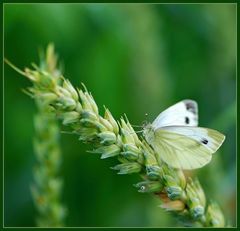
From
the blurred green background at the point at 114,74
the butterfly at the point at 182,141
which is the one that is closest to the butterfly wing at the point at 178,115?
the butterfly at the point at 182,141

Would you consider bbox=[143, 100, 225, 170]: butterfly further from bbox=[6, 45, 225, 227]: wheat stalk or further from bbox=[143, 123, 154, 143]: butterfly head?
bbox=[6, 45, 225, 227]: wheat stalk

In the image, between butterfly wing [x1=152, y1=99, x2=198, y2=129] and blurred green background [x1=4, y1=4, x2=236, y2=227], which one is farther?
blurred green background [x1=4, y1=4, x2=236, y2=227]

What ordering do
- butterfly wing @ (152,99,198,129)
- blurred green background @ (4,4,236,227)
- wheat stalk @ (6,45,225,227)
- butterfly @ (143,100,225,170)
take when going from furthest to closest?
blurred green background @ (4,4,236,227), butterfly wing @ (152,99,198,129), butterfly @ (143,100,225,170), wheat stalk @ (6,45,225,227)

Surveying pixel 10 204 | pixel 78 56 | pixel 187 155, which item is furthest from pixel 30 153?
pixel 187 155

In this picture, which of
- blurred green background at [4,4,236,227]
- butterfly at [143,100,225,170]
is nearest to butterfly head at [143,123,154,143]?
butterfly at [143,100,225,170]

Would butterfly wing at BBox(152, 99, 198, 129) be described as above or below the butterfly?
above

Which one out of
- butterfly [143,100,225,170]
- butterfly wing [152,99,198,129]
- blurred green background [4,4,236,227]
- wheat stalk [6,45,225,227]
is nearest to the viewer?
wheat stalk [6,45,225,227]

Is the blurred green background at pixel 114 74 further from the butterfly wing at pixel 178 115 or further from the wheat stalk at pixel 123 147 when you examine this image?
the wheat stalk at pixel 123 147

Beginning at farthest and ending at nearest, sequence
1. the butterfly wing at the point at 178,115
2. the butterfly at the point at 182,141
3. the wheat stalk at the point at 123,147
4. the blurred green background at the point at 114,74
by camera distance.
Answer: the blurred green background at the point at 114,74 < the butterfly wing at the point at 178,115 < the butterfly at the point at 182,141 < the wheat stalk at the point at 123,147
